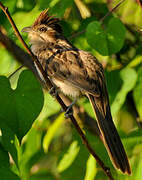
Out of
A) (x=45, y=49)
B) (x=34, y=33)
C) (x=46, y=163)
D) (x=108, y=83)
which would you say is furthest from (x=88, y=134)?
(x=46, y=163)

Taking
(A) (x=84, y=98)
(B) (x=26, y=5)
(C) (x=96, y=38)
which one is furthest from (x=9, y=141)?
(B) (x=26, y=5)

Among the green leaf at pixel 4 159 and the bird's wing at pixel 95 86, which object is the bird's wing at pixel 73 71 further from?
the green leaf at pixel 4 159

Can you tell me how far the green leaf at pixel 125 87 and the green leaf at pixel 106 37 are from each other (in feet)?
0.92

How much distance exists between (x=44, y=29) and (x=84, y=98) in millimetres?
1021

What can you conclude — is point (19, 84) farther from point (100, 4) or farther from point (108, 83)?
point (100, 4)

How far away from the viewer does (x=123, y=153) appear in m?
3.17

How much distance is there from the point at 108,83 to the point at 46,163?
7.78 ft

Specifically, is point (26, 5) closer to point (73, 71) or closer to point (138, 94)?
point (73, 71)

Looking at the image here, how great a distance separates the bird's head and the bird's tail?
1035 millimetres

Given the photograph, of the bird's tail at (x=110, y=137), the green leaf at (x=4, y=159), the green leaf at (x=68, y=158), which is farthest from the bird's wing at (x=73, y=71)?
the green leaf at (x=4, y=159)

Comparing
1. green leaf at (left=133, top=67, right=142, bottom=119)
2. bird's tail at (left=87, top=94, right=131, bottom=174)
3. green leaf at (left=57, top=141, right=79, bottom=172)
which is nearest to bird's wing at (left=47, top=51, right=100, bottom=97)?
bird's tail at (left=87, top=94, right=131, bottom=174)

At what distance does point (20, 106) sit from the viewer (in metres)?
2.63

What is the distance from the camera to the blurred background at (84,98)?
330 centimetres

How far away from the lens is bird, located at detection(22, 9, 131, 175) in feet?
10.7
